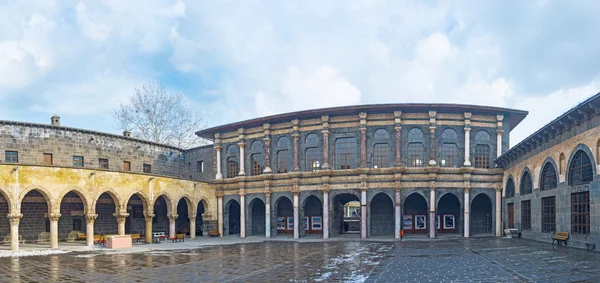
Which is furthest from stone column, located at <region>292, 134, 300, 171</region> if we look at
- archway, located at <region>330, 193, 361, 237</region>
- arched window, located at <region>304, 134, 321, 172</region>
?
archway, located at <region>330, 193, 361, 237</region>

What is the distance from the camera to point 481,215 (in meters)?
33.5

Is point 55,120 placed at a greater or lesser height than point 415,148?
greater

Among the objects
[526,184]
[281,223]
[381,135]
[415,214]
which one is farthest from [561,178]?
[281,223]

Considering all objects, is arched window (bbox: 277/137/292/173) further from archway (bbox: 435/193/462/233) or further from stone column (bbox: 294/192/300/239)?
archway (bbox: 435/193/462/233)

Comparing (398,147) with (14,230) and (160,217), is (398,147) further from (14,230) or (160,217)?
(14,230)

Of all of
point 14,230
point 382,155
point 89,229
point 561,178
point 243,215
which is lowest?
point 243,215

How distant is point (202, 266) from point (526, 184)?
19816 millimetres

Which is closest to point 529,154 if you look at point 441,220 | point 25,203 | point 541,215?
point 541,215

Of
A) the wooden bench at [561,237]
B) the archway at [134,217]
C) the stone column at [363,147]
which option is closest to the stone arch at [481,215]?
the stone column at [363,147]

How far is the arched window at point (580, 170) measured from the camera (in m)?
19.2

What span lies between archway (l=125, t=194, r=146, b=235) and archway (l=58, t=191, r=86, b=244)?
3.37m

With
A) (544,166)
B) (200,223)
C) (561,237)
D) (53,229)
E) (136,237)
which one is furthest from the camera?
(200,223)

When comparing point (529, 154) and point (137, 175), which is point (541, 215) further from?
point (137, 175)

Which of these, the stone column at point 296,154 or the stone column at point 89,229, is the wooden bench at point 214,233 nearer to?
the stone column at point 296,154
